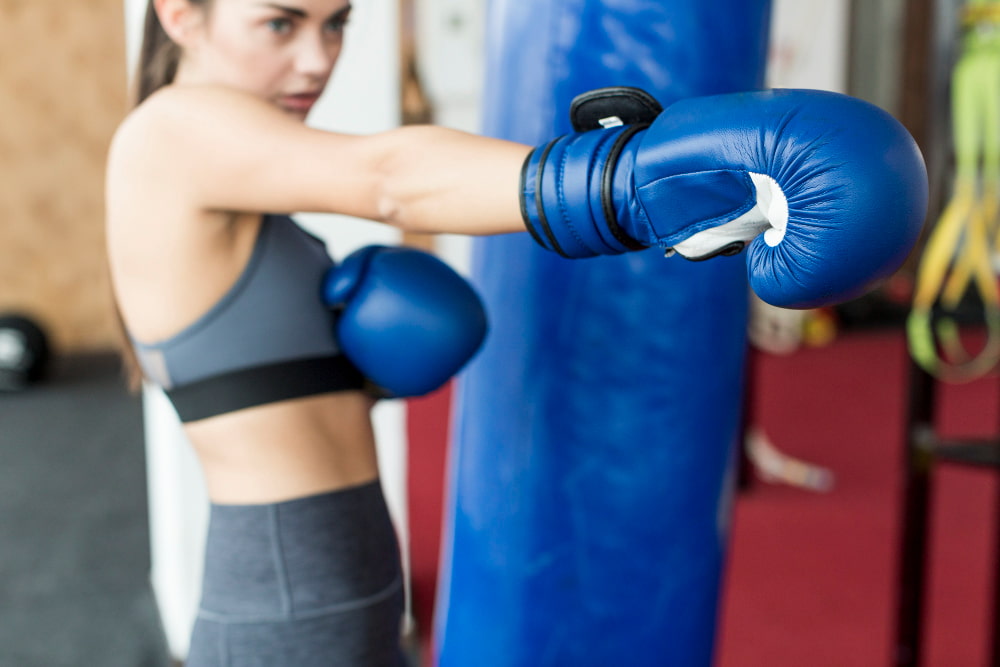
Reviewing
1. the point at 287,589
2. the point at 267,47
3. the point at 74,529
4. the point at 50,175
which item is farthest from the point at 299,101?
the point at 50,175

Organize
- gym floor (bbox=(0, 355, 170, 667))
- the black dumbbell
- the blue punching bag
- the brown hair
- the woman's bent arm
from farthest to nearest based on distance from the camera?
the black dumbbell < gym floor (bbox=(0, 355, 170, 667)) < the blue punching bag < the brown hair < the woman's bent arm

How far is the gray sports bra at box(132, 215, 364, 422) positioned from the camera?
69 centimetres

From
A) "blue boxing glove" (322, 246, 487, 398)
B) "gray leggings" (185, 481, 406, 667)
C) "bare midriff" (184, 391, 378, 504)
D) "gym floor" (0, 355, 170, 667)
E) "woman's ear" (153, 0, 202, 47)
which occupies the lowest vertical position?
"gym floor" (0, 355, 170, 667)

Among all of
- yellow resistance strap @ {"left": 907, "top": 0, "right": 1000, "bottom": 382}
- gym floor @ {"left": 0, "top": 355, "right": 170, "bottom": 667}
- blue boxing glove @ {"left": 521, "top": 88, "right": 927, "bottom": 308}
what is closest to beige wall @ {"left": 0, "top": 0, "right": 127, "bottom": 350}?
gym floor @ {"left": 0, "top": 355, "right": 170, "bottom": 667}

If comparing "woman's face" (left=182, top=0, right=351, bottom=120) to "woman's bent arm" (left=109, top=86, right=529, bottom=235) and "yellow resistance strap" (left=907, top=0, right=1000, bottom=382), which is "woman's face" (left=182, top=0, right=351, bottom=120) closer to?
"woman's bent arm" (left=109, top=86, right=529, bottom=235)

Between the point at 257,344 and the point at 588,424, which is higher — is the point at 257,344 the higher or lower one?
the higher one

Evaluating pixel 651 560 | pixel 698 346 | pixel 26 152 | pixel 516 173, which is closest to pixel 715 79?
pixel 698 346

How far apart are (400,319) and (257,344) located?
0.37ft

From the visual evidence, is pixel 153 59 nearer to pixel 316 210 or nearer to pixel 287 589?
pixel 316 210

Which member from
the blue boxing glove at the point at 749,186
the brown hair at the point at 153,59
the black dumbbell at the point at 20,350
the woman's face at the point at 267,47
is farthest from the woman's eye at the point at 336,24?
the black dumbbell at the point at 20,350

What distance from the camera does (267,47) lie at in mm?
664

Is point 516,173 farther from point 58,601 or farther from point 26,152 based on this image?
point 26,152

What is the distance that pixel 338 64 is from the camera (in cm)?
74

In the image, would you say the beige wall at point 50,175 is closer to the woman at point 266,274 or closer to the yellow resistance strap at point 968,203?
the yellow resistance strap at point 968,203
